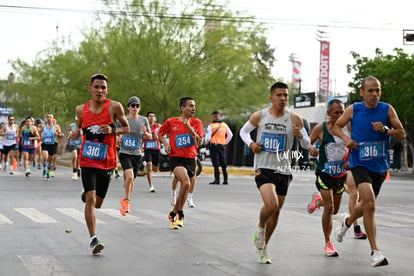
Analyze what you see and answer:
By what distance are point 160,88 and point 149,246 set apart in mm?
27352

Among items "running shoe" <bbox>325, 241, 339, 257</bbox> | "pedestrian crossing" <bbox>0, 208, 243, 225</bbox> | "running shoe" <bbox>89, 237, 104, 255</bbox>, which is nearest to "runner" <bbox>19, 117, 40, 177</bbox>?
"pedestrian crossing" <bbox>0, 208, 243, 225</bbox>

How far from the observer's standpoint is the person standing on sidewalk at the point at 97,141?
8.90 meters

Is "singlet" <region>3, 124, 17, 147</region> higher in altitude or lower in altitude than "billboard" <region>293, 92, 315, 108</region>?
lower

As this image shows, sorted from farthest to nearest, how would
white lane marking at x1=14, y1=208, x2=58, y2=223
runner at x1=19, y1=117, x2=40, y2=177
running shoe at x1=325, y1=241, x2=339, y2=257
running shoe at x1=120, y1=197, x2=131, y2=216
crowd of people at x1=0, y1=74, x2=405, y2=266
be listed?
1. runner at x1=19, y1=117, x2=40, y2=177
2. running shoe at x1=120, y1=197, x2=131, y2=216
3. white lane marking at x1=14, y1=208, x2=58, y2=223
4. running shoe at x1=325, y1=241, x2=339, y2=257
5. crowd of people at x1=0, y1=74, x2=405, y2=266

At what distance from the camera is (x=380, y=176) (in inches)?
342

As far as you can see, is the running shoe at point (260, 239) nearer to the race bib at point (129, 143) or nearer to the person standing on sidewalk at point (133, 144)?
the person standing on sidewalk at point (133, 144)

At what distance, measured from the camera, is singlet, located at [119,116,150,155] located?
1455 cm

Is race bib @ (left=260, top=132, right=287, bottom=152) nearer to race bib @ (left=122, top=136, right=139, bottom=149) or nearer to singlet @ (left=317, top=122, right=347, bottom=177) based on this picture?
singlet @ (left=317, top=122, right=347, bottom=177)

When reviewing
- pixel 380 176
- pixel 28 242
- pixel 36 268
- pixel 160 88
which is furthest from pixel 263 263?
pixel 160 88

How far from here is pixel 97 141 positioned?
9.01 m

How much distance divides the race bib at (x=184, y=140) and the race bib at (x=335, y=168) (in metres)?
3.03

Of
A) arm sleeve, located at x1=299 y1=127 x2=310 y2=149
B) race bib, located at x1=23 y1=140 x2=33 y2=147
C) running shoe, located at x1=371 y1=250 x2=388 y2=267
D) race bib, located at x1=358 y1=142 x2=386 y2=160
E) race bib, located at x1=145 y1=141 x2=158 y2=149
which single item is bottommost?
running shoe, located at x1=371 y1=250 x2=388 y2=267

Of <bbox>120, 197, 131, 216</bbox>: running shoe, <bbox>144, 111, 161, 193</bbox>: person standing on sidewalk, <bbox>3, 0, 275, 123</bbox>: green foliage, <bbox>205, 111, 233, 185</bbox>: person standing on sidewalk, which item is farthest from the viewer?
<bbox>3, 0, 275, 123</bbox>: green foliage

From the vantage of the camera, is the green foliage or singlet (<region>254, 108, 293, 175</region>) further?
the green foliage
